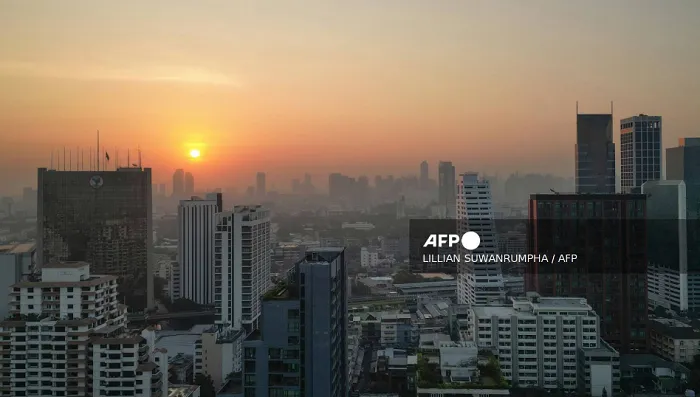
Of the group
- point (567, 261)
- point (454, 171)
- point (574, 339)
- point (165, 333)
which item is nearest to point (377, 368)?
point (574, 339)

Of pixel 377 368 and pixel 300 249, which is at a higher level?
pixel 300 249

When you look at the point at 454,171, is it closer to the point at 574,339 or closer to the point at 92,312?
the point at 574,339

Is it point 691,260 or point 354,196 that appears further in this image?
point 354,196

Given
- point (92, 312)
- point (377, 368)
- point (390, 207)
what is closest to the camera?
point (92, 312)

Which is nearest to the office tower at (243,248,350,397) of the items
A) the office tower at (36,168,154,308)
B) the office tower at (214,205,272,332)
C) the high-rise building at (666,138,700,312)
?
the office tower at (214,205,272,332)

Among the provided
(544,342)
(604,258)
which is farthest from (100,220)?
(604,258)

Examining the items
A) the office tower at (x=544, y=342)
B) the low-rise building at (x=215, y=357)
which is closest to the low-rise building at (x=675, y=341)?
the office tower at (x=544, y=342)
